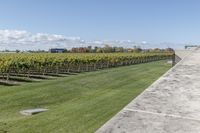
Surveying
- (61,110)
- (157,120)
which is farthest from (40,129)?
(157,120)

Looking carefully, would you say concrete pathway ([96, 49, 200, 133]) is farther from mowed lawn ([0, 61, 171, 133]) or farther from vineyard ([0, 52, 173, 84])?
vineyard ([0, 52, 173, 84])

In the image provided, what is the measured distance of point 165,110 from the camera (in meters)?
2.31

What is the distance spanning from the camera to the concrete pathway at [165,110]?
2004 millimetres

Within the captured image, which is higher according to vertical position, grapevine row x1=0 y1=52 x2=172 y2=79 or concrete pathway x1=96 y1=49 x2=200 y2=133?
concrete pathway x1=96 y1=49 x2=200 y2=133

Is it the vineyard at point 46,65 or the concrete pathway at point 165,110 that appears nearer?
the concrete pathway at point 165,110

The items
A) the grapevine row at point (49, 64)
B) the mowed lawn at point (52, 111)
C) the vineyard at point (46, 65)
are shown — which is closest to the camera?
the mowed lawn at point (52, 111)

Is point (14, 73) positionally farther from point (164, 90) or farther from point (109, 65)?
point (164, 90)

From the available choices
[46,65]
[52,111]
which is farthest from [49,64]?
[52,111]

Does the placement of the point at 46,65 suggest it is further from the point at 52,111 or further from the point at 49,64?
the point at 52,111

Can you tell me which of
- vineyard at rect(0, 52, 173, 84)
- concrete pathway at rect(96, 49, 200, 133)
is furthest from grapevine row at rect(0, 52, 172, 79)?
concrete pathway at rect(96, 49, 200, 133)

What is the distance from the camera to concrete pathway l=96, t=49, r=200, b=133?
6.57 ft

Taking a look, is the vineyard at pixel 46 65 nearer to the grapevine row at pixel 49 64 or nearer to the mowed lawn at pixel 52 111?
the grapevine row at pixel 49 64

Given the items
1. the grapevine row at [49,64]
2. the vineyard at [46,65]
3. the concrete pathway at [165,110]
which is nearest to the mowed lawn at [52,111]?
the concrete pathway at [165,110]

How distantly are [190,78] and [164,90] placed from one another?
1.55ft
